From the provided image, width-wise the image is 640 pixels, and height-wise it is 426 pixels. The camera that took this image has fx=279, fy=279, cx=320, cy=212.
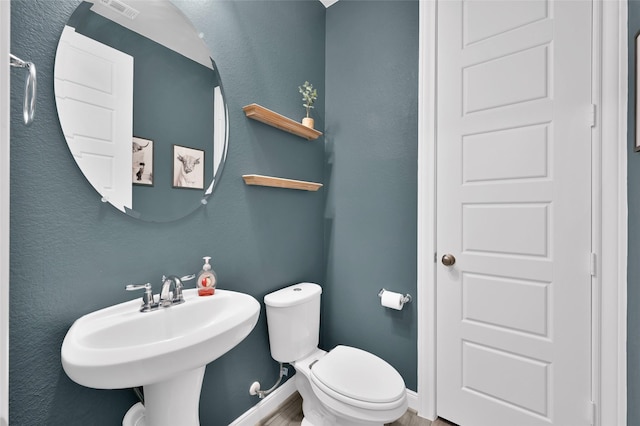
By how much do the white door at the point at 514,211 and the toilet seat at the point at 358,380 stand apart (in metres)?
0.44

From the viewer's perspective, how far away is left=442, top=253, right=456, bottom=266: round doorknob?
4.92ft

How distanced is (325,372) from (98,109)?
1425 millimetres

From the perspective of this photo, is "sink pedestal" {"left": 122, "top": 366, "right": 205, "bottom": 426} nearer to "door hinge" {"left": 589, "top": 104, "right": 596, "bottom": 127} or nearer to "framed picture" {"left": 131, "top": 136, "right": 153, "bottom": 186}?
"framed picture" {"left": 131, "top": 136, "right": 153, "bottom": 186}

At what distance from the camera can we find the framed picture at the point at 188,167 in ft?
3.90

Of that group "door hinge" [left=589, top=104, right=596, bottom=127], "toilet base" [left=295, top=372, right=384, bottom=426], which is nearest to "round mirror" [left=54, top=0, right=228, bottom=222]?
"toilet base" [left=295, top=372, right=384, bottom=426]

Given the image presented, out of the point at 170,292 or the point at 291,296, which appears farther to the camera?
the point at 291,296

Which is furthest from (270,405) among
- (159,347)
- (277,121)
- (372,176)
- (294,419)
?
(277,121)

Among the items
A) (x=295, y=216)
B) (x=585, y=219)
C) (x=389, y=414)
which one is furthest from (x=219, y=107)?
(x=585, y=219)

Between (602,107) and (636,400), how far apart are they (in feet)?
3.62

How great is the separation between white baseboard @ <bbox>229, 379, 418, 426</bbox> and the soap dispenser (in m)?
0.73

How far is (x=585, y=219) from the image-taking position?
119 centimetres

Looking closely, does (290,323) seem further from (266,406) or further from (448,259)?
(448,259)

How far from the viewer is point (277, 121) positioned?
1521mm

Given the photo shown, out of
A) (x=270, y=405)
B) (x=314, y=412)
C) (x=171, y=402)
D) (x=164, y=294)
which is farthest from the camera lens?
(x=270, y=405)
